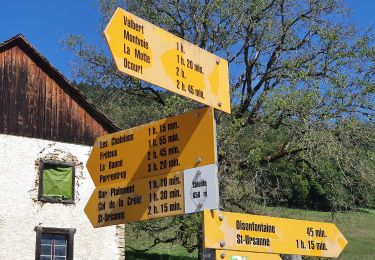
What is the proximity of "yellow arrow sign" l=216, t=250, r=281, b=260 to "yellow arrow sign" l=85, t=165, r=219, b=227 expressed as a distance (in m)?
0.46

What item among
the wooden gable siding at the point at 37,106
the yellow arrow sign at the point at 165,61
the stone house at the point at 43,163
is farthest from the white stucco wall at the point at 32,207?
the yellow arrow sign at the point at 165,61

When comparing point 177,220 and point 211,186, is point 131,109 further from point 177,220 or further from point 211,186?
point 211,186

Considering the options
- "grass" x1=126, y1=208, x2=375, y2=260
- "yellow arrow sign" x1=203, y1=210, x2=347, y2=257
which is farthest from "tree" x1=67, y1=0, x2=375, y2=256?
"yellow arrow sign" x1=203, y1=210, x2=347, y2=257

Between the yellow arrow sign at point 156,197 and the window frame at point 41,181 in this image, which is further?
the window frame at point 41,181

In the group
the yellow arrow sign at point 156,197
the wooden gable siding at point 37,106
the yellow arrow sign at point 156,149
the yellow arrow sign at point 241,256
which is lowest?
the yellow arrow sign at point 241,256

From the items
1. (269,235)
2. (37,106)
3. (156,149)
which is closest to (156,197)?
(156,149)

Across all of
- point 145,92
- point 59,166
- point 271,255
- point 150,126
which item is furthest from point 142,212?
point 145,92

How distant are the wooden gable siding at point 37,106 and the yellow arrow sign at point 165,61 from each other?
14177 millimetres

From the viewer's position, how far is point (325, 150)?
1916 centimetres

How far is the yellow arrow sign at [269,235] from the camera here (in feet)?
15.3

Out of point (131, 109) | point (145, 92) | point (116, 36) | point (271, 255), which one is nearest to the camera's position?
point (116, 36)

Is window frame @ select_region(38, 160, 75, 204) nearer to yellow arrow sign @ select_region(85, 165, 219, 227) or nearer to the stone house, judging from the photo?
the stone house

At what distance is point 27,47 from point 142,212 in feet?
50.6

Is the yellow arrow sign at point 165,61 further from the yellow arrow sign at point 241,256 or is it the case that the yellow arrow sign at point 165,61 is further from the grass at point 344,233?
the grass at point 344,233
